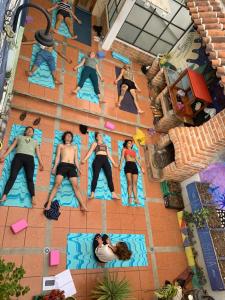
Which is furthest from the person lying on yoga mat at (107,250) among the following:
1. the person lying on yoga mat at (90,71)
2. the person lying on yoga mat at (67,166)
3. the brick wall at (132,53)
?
the brick wall at (132,53)

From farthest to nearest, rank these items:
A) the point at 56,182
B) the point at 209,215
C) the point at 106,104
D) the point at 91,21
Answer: the point at 91,21, the point at 106,104, the point at 209,215, the point at 56,182

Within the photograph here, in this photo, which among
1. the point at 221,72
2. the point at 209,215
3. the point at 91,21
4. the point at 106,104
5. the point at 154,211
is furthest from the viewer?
the point at 91,21

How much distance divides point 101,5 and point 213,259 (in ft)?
32.7

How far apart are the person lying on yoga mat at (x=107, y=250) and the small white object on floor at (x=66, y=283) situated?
705mm

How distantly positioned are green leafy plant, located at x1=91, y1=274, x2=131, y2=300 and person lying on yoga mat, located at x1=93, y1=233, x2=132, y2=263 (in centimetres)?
42

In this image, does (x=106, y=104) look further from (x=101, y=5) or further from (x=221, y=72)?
Result: (x=101, y=5)

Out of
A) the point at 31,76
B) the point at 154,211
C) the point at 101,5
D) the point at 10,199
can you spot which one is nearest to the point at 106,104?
the point at 31,76

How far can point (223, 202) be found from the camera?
21.5 ft

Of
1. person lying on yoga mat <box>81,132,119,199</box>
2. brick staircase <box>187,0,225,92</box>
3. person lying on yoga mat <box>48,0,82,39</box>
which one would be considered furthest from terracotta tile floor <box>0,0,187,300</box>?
brick staircase <box>187,0,225,92</box>

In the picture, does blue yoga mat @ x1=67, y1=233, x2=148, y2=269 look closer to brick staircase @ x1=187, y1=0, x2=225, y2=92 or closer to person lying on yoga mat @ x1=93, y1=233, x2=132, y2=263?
person lying on yoga mat @ x1=93, y1=233, x2=132, y2=263

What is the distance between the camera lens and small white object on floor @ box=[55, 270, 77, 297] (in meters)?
4.77

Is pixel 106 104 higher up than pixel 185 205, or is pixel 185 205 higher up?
pixel 106 104

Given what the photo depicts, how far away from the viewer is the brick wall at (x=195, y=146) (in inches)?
247

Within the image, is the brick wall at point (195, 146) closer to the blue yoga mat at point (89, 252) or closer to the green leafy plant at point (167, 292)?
the blue yoga mat at point (89, 252)
